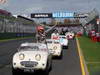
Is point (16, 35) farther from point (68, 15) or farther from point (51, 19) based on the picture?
point (51, 19)

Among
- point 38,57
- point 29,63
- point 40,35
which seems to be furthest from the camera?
point 40,35

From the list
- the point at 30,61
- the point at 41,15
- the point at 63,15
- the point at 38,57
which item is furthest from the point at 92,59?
the point at 41,15

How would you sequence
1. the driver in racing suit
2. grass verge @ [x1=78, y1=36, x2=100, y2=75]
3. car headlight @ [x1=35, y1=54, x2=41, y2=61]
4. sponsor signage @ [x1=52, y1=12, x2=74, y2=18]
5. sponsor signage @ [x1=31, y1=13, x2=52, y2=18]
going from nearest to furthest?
car headlight @ [x1=35, y1=54, x2=41, y2=61] → grass verge @ [x1=78, y1=36, x2=100, y2=75] → the driver in racing suit → sponsor signage @ [x1=52, y1=12, x2=74, y2=18] → sponsor signage @ [x1=31, y1=13, x2=52, y2=18]

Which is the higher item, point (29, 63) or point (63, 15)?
point (63, 15)

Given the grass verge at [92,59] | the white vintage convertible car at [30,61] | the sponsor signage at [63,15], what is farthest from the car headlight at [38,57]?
the sponsor signage at [63,15]

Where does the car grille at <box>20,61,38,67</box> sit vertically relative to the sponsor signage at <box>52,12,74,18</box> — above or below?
below

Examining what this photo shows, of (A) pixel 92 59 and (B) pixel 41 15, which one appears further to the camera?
(B) pixel 41 15

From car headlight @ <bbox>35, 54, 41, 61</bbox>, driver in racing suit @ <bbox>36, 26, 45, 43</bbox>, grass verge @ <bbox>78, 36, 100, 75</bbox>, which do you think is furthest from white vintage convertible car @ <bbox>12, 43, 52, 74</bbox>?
driver in racing suit @ <bbox>36, 26, 45, 43</bbox>

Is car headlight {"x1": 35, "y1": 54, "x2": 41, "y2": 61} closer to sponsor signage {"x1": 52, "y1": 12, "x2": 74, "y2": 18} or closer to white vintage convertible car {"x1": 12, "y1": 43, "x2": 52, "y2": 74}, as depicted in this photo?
white vintage convertible car {"x1": 12, "y1": 43, "x2": 52, "y2": 74}

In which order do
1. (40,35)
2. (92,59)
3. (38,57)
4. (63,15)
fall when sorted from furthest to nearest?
(63,15) < (40,35) < (92,59) < (38,57)

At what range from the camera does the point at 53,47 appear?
2536 cm

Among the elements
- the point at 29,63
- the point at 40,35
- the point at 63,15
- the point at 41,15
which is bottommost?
the point at 29,63

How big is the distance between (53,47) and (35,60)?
987 cm

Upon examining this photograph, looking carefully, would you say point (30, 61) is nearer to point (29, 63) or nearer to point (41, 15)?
point (29, 63)
